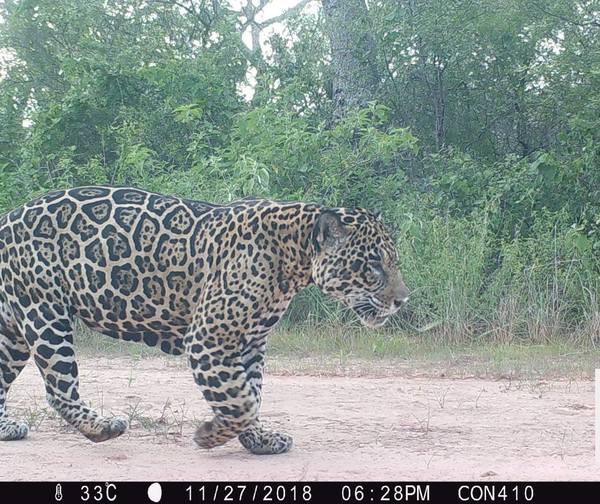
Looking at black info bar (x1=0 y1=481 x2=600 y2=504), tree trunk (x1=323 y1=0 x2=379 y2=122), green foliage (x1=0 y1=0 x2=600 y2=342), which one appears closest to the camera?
black info bar (x1=0 y1=481 x2=600 y2=504)

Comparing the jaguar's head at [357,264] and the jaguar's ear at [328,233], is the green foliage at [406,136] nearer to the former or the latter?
the jaguar's head at [357,264]

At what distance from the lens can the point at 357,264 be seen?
18.2 feet

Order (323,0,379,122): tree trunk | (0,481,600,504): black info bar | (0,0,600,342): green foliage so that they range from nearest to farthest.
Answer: (0,481,600,504): black info bar
(0,0,600,342): green foliage
(323,0,379,122): tree trunk

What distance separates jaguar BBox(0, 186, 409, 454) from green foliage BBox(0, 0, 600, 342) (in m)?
5.05

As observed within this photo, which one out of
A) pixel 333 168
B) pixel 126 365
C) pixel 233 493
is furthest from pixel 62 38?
pixel 233 493

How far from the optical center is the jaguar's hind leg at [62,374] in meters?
5.68

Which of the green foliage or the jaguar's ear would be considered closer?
the jaguar's ear

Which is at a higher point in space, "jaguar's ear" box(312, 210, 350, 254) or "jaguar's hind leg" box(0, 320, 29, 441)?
"jaguar's ear" box(312, 210, 350, 254)

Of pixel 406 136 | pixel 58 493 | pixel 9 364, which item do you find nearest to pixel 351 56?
pixel 406 136

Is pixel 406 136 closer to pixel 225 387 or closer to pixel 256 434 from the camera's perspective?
pixel 256 434

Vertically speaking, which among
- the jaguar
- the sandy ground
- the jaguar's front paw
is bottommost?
the sandy ground

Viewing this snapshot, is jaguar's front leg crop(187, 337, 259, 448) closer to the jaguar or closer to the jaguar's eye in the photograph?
the jaguar

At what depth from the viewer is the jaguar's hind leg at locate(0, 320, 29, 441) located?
5.95m

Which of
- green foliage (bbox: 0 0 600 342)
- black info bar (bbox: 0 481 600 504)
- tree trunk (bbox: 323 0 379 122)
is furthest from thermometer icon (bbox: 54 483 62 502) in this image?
tree trunk (bbox: 323 0 379 122)
